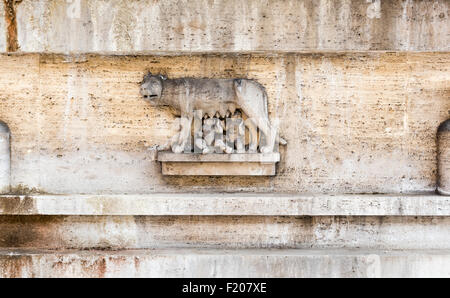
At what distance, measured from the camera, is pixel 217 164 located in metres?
5.20

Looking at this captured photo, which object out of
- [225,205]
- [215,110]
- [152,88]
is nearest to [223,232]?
[225,205]

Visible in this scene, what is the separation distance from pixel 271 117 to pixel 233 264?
1.41 metres

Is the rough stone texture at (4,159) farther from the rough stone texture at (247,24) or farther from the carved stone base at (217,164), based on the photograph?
the carved stone base at (217,164)

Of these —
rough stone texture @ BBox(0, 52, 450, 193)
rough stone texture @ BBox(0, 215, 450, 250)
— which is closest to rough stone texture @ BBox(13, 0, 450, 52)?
rough stone texture @ BBox(0, 52, 450, 193)

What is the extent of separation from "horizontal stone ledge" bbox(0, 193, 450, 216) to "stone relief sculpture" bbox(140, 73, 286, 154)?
1.55 ft

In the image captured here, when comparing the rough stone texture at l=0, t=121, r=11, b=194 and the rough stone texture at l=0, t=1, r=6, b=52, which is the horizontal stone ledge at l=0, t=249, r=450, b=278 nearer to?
the rough stone texture at l=0, t=121, r=11, b=194

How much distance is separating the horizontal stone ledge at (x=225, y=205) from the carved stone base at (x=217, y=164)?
0.23m

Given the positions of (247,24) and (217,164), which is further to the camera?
(217,164)

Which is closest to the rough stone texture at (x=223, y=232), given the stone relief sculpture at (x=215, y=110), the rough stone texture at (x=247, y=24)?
the stone relief sculpture at (x=215, y=110)

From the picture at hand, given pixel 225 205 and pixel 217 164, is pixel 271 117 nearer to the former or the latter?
pixel 217 164

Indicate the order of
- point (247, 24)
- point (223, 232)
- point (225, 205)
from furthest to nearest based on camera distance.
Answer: point (223, 232) → point (225, 205) → point (247, 24)

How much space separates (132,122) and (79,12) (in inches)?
43.5

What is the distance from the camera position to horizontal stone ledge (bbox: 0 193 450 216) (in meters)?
5.11

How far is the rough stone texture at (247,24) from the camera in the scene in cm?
499
